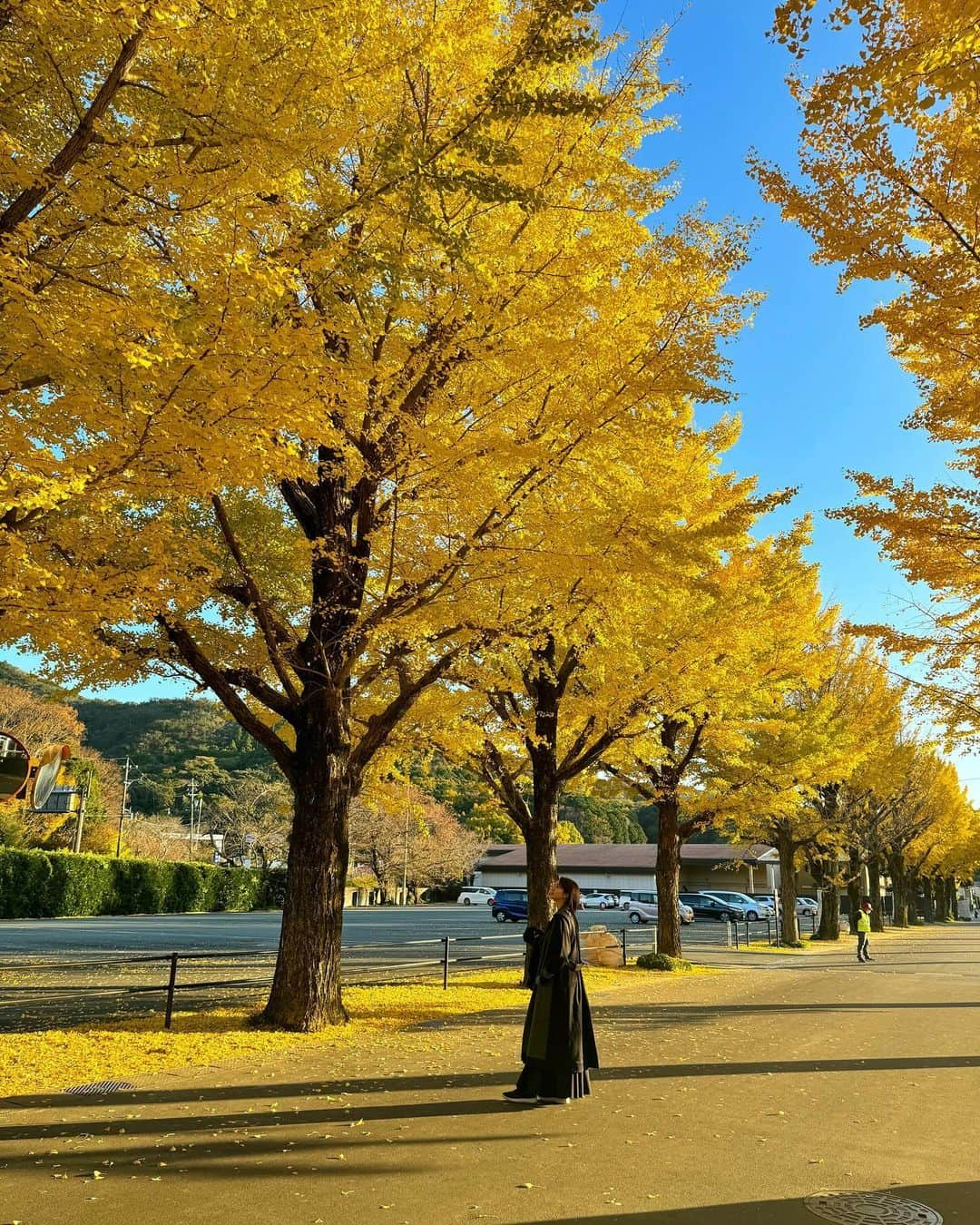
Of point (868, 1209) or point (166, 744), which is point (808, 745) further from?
point (166, 744)

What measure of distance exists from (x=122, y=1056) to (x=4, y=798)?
3.78 meters

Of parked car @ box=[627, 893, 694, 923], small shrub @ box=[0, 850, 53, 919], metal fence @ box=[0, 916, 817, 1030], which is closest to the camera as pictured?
metal fence @ box=[0, 916, 817, 1030]

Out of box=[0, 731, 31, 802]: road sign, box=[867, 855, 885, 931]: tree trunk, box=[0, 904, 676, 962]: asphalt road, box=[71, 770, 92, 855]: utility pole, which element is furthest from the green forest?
box=[0, 731, 31, 802]: road sign

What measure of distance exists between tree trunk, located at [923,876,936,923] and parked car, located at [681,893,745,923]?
2141 centimetres

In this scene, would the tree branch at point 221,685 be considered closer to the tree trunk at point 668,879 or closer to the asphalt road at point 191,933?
the asphalt road at point 191,933

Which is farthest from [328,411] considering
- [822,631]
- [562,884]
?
[822,631]

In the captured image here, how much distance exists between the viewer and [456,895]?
61.3 metres

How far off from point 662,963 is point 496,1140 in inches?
498

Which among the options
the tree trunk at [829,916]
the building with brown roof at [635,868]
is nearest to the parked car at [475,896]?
the building with brown roof at [635,868]

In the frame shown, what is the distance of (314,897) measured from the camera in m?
8.55

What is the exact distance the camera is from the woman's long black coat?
588 cm

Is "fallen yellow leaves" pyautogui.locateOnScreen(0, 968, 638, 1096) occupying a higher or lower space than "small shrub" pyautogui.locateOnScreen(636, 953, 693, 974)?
higher

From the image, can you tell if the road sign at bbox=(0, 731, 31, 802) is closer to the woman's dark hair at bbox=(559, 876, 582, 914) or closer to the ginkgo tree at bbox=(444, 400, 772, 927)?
the ginkgo tree at bbox=(444, 400, 772, 927)

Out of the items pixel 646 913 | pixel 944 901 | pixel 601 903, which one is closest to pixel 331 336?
pixel 646 913
